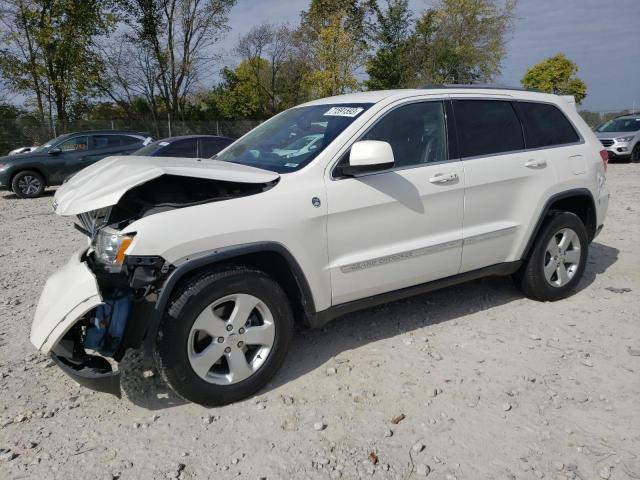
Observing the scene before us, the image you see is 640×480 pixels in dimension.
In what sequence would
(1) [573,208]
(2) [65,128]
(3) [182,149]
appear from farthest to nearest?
(2) [65,128], (3) [182,149], (1) [573,208]

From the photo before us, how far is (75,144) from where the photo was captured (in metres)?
12.7

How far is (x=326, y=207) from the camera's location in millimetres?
3158

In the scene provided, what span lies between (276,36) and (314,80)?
1249 cm

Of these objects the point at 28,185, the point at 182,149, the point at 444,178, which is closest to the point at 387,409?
the point at 444,178

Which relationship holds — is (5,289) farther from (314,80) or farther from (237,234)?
(314,80)

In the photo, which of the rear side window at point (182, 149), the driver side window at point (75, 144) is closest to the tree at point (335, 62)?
the driver side window at point (75, 144)

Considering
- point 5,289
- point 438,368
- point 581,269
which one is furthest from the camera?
point 5,289

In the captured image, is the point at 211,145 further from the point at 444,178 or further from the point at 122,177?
the point at 122,177

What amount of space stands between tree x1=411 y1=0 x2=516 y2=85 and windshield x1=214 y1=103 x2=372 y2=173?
91.1 ft

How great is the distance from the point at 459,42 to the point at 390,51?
16.2 feet

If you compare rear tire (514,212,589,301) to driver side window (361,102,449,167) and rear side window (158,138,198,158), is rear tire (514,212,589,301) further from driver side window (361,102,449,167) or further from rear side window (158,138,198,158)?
rear side window (158,138,198,158)

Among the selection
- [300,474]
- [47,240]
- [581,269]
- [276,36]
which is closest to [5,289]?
[47,240]

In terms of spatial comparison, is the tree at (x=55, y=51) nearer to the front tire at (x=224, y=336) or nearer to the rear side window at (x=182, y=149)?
the rear side window at (x=182, y=149)

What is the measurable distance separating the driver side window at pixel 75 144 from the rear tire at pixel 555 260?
11.5m
